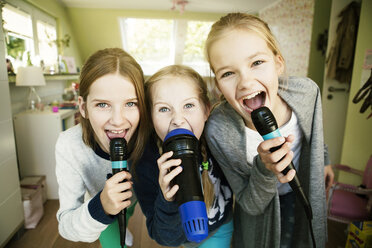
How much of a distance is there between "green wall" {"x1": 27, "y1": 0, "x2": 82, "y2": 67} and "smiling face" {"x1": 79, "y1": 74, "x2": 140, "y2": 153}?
11.8 ft

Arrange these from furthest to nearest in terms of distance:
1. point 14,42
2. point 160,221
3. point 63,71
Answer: point 63,71 < point 14,42 < point 160,221

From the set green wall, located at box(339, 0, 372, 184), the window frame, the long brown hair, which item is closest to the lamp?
the window frame

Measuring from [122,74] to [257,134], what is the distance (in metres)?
0.55

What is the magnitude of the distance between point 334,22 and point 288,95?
2.35m

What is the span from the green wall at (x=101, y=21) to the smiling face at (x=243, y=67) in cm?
516

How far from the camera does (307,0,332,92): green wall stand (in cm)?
364

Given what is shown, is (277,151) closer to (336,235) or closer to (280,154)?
(280,154)

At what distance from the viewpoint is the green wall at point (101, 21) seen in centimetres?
531

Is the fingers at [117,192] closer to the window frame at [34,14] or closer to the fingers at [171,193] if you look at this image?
the fingers at [171,193]

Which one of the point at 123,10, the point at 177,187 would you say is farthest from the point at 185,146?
the point at 123,10

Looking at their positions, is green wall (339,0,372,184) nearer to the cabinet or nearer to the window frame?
the cabinet

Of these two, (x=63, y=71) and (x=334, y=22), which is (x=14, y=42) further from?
(x=334, y=22)

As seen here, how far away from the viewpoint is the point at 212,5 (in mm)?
5008

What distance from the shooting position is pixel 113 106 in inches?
31.9
